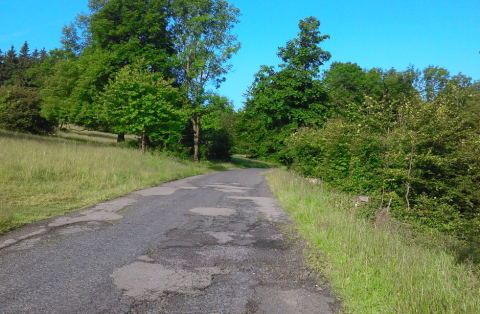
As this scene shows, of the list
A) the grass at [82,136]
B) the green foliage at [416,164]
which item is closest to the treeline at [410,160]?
the green foliage at [416,164]

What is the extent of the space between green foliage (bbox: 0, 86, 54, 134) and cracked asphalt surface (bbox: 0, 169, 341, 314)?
29.8 meters

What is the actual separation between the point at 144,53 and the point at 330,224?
29.6 m

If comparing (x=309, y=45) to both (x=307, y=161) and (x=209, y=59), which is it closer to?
(x=209, y=59)

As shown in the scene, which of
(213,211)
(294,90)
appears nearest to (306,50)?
(294,90)

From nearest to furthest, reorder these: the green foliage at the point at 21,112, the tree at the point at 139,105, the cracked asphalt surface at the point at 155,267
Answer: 1. the cracked asphalt surface at the point at 155,267
2. the tree at the point at 139,105
3. the green foliage at the point at 21,112

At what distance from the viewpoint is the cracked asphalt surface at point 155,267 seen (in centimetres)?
380

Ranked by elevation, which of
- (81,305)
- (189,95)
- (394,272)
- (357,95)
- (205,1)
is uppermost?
(205,1)

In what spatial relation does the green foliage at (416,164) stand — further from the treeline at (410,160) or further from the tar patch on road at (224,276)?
the tar patch on road at (224,276)

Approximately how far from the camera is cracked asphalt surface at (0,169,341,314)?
3797 millimetres

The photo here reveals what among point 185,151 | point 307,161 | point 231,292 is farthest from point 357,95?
point 231,292

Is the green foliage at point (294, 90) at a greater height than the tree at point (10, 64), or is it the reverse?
the tree at point (10, 64)

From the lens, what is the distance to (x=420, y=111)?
1227 centimetres

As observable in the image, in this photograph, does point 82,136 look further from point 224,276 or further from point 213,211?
point 224,276

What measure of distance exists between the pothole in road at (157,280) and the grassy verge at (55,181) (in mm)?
3286
